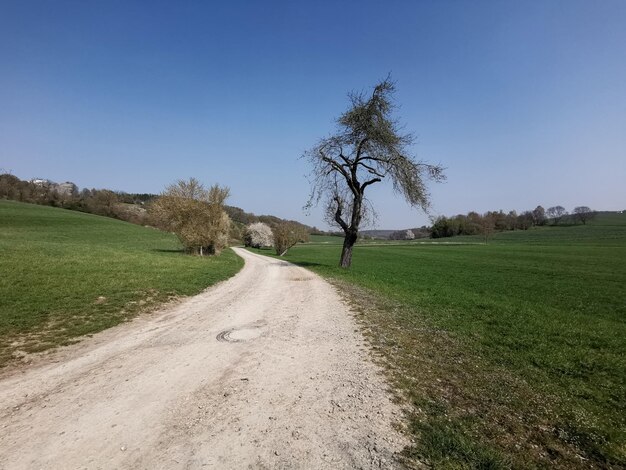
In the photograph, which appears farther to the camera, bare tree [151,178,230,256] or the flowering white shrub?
the flowering white shrub

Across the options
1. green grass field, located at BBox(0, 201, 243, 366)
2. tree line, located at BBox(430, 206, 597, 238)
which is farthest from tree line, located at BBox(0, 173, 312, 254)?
tree line, located at BBox(430, 206, 597, 238)

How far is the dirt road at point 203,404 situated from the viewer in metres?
3.85

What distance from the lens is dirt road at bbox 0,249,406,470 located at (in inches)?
151

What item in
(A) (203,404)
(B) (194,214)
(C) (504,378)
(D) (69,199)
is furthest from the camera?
(D) (69,199)

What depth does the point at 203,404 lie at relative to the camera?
4945 millimetres

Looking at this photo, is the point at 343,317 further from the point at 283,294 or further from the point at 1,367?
the point at 1,367

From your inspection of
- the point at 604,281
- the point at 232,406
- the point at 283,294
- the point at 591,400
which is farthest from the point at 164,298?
the point at 604,281

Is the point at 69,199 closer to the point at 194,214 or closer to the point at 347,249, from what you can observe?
the point at 194,214

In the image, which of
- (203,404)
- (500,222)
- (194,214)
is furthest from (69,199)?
(500,222)

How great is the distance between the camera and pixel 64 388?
5.61m

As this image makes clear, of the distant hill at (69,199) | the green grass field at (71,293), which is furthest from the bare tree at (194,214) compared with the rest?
the distant hill at (69,199)

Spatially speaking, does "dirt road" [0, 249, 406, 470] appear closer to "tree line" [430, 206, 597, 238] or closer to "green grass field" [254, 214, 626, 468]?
"green grass field" [254, 214, 626, 468]

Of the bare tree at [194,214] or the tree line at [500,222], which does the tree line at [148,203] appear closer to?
the bare tree at [194,214]

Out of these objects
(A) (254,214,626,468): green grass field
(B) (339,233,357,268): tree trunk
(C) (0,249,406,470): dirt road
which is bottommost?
(A) (254,214,626,468): green grass field
